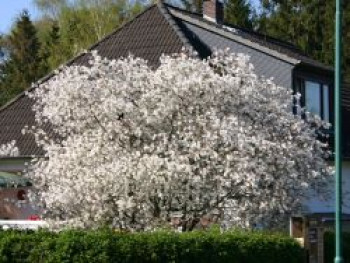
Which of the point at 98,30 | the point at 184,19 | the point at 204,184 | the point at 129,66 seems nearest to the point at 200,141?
the point at 204,184

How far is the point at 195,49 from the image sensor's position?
29875 millimetres

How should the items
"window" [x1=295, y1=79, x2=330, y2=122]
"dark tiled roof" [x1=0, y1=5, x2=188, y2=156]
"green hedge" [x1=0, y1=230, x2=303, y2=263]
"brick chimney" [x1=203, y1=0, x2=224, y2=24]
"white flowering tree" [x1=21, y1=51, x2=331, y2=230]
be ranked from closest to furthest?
"green hedge" [x1=0, y1=230, x2=303, y2=263] → "white flowering tree" [x1=21, y1=51, x2=331, y2=230] → "window" [x1=295, y1=79, x2=330, y2=122] → "dark tiled roof" [x1=0, y1=5, x2=188, y2=156] → "brick chimney" [x1=203, y1=0, x2=224, y2=24]

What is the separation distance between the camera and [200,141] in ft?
56.9

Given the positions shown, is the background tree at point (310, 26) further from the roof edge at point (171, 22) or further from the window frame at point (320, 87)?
the roof edge at point (171, 22)

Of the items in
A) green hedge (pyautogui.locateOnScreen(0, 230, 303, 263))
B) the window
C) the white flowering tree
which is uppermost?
the window

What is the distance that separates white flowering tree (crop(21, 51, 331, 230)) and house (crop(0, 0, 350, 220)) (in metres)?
10.3

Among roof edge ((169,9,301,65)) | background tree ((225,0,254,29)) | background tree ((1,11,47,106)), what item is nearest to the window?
roof edge ((169,9,301,65))

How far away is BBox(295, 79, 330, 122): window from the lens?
97.4ft

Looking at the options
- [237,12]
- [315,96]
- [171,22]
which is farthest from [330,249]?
[237,12]

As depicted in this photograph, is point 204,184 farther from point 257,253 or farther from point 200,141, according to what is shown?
point 257,253

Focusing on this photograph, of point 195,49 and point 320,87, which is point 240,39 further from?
point 320,87

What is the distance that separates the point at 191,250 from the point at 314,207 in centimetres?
1603

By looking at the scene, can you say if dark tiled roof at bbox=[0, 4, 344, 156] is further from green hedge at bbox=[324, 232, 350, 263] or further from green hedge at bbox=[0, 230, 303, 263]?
green hedge at bbox=[0, 230, 303, 263]

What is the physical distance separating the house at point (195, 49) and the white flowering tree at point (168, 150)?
10.3 meters
